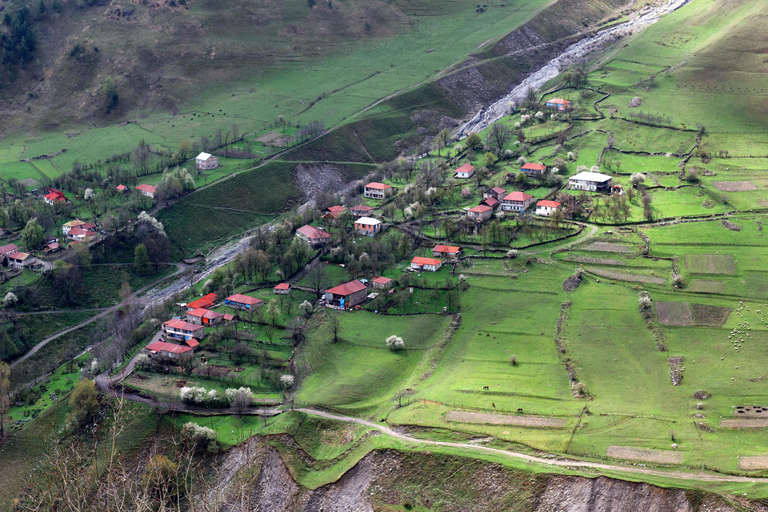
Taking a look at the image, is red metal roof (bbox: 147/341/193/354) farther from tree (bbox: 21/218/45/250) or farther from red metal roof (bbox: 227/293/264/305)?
tree (bbox: 21/218/45/250)

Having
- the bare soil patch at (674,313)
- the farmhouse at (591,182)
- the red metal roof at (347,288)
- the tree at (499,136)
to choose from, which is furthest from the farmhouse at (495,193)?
the bare soil patch at (674,313)

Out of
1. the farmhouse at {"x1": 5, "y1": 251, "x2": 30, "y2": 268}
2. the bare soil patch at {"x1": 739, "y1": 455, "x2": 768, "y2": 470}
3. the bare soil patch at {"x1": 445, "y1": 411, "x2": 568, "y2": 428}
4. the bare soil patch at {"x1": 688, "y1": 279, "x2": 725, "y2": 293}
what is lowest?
the bare soil patch at {"x1": 688, "y1": 279, "x2": 725, "y2": 293}

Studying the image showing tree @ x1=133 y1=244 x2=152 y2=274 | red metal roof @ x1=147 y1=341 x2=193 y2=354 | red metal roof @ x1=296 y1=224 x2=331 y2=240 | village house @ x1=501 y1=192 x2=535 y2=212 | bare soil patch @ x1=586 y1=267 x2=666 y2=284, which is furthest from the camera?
village house @ x1=501 y1=192 x2=535 y2=212

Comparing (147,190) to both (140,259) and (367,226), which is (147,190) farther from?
(367,226)

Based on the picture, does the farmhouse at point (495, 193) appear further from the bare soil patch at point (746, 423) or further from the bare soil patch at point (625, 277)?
the bare soil patch at point (746, 423)

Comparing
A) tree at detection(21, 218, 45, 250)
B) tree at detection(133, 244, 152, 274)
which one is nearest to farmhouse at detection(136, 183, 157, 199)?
tree at detection(133, 244, 152, 274)

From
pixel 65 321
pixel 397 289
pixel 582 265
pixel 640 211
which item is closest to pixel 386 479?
pixel 397 289
